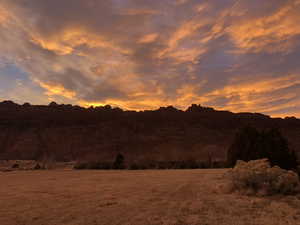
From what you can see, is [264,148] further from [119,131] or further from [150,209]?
[119,131]

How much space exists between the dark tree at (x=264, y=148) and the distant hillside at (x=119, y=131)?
1417 inches

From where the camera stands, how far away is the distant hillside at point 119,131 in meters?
74.9

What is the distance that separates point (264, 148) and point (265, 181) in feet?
44.4

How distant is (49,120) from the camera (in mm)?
92938

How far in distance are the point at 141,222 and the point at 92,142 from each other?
74.7 m

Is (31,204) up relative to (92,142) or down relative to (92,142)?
down

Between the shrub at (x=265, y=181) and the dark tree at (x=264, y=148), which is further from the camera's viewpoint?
the dark tree at (x=264, y=148)

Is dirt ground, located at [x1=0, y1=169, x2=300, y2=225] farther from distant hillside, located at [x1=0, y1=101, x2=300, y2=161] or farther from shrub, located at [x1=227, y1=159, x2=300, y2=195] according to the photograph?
distant hillside, located at [x1=0, y1=101, x2=300, y2=161]

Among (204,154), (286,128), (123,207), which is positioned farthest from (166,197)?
(286,128)

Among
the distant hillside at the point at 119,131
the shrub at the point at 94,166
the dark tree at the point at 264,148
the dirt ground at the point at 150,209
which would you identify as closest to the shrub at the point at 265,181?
the dirt ground at the point at 150,209

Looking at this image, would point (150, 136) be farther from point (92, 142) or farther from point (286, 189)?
point (286, 189)

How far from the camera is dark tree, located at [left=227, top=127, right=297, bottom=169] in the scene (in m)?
23.6

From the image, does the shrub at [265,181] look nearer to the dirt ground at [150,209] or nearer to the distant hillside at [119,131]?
the dirt ground at [150,209]

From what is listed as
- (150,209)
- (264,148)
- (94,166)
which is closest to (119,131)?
(94,166)
